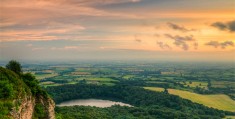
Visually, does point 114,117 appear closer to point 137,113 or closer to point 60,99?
point 137,113

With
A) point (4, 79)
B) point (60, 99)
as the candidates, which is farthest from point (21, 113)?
point (60, 99)

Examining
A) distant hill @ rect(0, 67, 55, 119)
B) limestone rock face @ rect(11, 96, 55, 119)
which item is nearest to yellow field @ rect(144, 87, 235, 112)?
limestone rock face @ rect(11, 96, 55, 119)

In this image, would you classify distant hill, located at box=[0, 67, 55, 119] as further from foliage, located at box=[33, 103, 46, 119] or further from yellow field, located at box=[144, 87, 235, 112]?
yellow field, located at box=[144, 87, 235, 112]

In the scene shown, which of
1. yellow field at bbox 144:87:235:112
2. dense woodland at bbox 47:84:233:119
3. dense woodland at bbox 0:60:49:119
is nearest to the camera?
dense woodland at bbox 0:60:49:119

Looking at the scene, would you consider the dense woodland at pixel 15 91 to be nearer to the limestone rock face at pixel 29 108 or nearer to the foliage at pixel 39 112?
the foliage at pixel 39 112

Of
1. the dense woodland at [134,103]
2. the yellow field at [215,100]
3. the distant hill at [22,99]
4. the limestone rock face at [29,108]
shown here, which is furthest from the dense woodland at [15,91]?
the yellow field at [215,100]

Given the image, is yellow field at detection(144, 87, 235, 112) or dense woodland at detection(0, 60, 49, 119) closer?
dense woodland at detection(0, 60, 49, 119)
